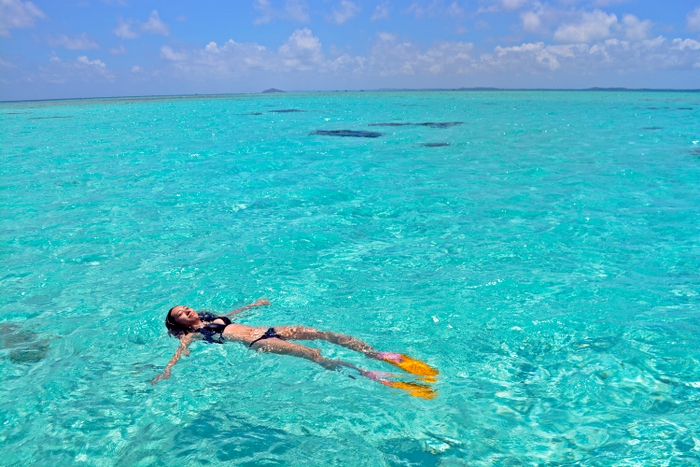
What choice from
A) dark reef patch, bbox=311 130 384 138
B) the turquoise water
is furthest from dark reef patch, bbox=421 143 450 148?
the turquoise water

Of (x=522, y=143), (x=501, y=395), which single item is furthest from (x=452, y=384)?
(x=522, y=143)

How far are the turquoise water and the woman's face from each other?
48 centimetres

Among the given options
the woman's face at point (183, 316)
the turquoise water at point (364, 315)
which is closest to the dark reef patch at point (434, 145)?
the turquoise water at point (364, 315)

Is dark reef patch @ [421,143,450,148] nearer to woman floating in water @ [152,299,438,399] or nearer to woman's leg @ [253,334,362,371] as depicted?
woman floating in water @ [152,299,438,399]

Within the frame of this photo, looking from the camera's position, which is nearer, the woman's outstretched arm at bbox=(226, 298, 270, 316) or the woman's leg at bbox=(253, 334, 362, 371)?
the woman's leg at bbox=(253, 334, 362, 371)

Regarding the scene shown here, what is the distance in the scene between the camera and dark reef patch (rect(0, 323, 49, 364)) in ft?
23.2

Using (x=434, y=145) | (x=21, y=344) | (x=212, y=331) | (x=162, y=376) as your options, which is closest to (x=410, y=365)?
(x=212, y=331)

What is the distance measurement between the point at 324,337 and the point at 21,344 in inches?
185

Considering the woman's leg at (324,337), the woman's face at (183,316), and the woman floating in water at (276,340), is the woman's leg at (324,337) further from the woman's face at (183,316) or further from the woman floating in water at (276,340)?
the woman's face at (183,316)

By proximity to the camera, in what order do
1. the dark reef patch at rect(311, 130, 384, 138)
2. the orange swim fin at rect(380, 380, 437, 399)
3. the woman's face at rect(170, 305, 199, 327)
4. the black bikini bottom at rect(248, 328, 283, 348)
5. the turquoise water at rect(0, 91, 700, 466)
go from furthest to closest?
the dark reef patch at rect(311, 130, 384, 138) → the woman's face at rect(170, 305, 199, 327) → the black bikini bottom at rect(248, 328, 283, 348) → the orange swim fin at rect(380, 380, 437, 399) → the turquoise water at rect(0, 91, 700, 466)

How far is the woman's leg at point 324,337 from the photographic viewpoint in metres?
6.57

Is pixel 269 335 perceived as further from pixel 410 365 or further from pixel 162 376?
pixel 410 365

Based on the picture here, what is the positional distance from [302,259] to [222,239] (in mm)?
2564

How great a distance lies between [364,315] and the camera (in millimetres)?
8039
